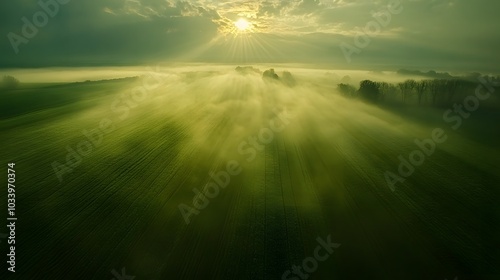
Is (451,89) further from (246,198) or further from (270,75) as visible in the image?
(246,198)

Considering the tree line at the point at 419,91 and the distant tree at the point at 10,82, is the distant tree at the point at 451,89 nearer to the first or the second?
the tree line at the point at 419,91

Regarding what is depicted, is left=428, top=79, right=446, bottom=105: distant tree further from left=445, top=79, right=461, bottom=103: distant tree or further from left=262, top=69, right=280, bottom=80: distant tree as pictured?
left=262, top=69, right=280, bottom=80: distant tree

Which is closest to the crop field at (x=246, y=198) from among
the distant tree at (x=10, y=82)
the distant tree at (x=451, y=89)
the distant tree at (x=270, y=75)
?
the distant tree at (x=451, y=89)

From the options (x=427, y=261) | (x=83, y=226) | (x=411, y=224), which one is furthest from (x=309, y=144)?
(x=83, y=226)

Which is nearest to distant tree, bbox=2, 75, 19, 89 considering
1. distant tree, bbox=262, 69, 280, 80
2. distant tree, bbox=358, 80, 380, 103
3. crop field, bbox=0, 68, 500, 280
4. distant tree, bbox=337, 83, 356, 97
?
crop field, bbox=0, 68, 500, 280

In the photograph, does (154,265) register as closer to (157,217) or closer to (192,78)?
(157,217)

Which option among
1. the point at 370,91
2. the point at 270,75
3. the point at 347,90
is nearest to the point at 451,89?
the point at 370,91
